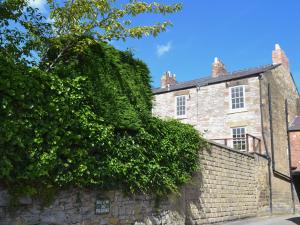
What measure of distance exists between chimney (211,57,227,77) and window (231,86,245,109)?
321cm

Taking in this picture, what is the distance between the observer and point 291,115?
2891cm

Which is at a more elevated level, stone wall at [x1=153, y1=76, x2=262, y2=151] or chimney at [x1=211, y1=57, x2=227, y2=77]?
chimney at [x1=211, y1=57, x2=227, y2=77]

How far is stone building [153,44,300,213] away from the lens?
23906mm

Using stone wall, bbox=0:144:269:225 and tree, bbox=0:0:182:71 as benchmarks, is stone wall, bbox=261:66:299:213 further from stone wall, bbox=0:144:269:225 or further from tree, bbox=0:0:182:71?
tree, bbox=0:0:182:71

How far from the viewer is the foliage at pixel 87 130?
294 inches

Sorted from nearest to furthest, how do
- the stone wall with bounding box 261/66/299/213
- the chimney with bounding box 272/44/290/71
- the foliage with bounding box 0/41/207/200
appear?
1. the foliage with bounding box 0/41/207/200
2. the stone wall with bounding box 261/66/299/213
3. the chimney with bounding box 272/44/290/71

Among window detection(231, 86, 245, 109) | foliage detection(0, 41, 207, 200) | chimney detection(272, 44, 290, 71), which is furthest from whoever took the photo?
chimney detection(272, 44, 290, 71)

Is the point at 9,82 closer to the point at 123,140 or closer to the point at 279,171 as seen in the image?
the point at 123,140

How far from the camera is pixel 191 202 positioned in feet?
44.5

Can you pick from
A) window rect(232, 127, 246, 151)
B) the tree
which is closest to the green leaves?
the tree

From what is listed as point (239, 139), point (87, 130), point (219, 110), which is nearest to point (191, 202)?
point (87, 130)

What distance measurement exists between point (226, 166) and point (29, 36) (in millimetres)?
10473

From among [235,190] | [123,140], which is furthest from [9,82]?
[235,190]

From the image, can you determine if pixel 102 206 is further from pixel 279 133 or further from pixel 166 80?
pixel 166 80
